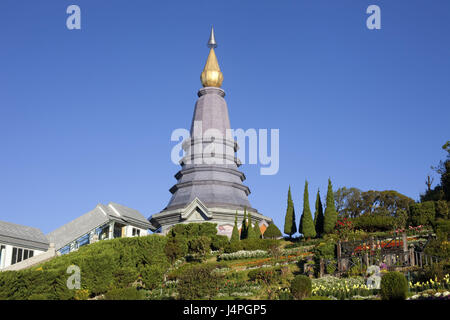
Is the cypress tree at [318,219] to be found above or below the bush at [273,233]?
above

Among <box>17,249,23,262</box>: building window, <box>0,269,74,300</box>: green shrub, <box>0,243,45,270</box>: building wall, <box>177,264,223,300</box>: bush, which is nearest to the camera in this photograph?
<box>177,264,223,300</box>: bush

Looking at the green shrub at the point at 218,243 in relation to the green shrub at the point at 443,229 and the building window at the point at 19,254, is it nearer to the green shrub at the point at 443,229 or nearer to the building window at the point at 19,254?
the building window at the point at 19,254

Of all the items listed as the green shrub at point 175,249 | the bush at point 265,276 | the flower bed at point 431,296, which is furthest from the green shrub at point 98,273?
the flower bed at point 431,296

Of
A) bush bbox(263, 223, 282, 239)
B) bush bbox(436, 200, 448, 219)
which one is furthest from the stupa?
bush bbox(436, 200, 448, 219)

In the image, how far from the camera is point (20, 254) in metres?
37.6

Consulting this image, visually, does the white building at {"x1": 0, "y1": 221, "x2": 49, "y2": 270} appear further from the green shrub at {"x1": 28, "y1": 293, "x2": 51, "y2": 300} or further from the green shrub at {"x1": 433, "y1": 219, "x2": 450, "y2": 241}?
the green shrub at {"x1": 433, "y1": 219, "x2": 450, "y2": 241}

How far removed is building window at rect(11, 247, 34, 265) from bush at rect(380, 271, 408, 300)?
84.0ft

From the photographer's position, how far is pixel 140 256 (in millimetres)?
35312

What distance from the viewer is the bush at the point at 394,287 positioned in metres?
20.6

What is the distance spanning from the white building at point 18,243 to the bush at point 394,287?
25077mm

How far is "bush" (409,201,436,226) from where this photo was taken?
143ft

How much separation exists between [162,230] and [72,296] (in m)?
30.3

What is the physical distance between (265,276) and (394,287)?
9829 mm

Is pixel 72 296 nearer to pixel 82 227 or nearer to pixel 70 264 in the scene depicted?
pixel 70 264
